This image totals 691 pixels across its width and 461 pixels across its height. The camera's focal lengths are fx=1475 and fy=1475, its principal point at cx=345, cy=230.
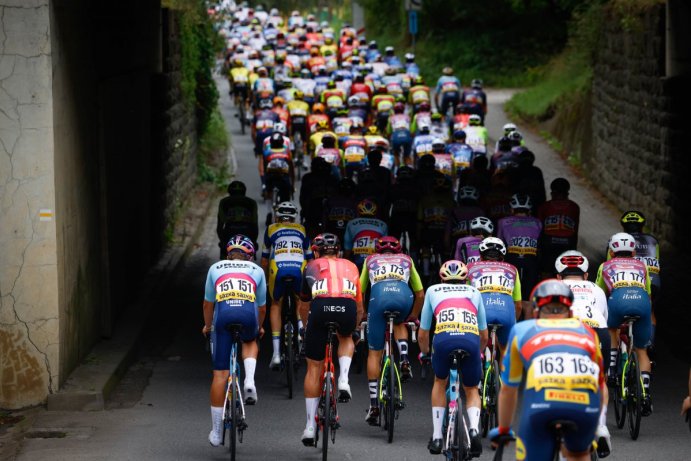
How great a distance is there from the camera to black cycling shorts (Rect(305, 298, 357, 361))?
493 inches

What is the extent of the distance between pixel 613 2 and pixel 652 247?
16208mm

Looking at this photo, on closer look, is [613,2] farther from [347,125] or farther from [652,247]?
[652,247]

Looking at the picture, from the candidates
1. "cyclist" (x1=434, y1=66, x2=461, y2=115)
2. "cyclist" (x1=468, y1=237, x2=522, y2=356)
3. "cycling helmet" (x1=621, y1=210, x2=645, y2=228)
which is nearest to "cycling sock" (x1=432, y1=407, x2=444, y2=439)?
"cyclist" (x1=468, y1=237, x2=522, y2=356)

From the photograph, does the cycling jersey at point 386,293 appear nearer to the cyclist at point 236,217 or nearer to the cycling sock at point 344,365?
the cycling sock at point 344,365

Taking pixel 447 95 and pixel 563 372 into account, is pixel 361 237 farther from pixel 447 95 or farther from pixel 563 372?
pixel 447 95

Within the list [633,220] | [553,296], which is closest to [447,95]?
[633,220]

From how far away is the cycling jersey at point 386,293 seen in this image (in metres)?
13.1

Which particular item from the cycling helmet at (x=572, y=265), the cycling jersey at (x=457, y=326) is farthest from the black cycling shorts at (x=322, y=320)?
the cycling helmet at (x=572, y=265)

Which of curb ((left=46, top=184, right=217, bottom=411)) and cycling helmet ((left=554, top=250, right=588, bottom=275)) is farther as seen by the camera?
curb ((left=46, top=184, right=217, bottom=411))

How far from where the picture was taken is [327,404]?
11859 mm

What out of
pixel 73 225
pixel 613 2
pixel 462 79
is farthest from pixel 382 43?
pixel 73 225

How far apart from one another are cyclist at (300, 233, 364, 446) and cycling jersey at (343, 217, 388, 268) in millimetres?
3498

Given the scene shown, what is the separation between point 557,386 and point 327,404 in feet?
11.2

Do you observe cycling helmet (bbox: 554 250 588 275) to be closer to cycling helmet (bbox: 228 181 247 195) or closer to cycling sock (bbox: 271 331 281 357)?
cycling sock (bbox: 271 331 281 357)
